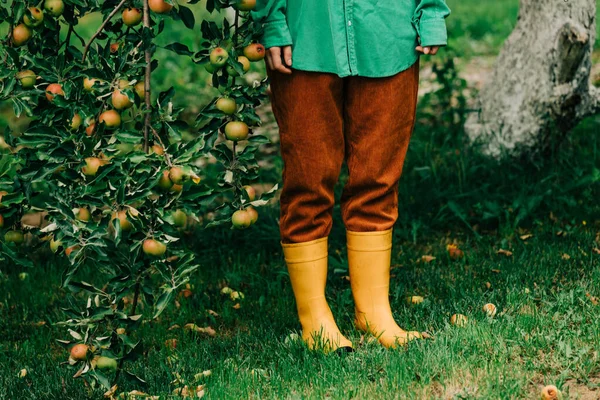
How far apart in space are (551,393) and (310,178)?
3.35 feet

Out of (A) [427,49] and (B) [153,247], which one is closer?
(B) [153,247]

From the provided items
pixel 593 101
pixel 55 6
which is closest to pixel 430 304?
pixel 55 6

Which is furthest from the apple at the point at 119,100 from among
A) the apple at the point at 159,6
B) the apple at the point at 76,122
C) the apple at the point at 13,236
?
the apple at the point at 13,236

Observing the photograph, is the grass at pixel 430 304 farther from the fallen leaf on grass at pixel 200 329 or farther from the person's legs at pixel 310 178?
the person's legs at pixel 310 178

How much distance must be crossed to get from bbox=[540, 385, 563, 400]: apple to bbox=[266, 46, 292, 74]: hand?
1249 millimetres

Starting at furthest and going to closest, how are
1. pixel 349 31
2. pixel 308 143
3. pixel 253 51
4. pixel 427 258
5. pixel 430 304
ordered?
pixel 427 258, pixel 430 304, pixel 308 143, pixel 349 31, pixel 253 51

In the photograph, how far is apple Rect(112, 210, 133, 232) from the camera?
7.23 feet

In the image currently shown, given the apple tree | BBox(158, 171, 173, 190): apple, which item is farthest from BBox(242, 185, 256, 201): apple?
BBox(158, 171, 173, 190): apple

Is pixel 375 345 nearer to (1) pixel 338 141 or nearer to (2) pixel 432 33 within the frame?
(1) pixel 338 141

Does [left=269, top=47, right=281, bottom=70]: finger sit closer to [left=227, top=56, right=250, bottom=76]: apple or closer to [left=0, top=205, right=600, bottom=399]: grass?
[left=227, top=56, right=250, bottom=76]: apple

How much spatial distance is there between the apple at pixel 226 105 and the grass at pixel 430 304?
86 centimetres

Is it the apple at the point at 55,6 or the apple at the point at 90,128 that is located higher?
the apple at the point at 55,6

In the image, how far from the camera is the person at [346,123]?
2605 mm

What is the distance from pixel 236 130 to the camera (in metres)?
2.38
